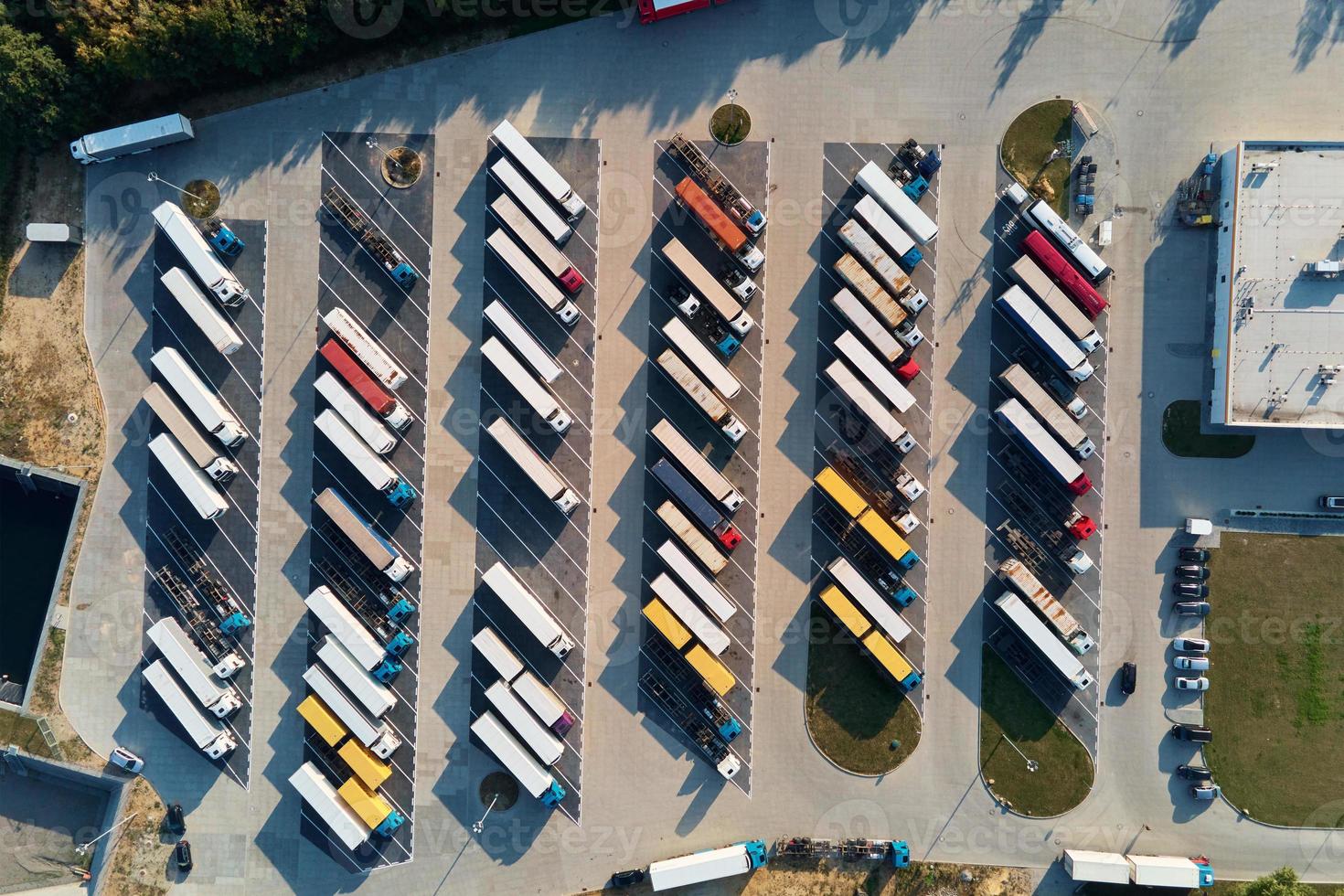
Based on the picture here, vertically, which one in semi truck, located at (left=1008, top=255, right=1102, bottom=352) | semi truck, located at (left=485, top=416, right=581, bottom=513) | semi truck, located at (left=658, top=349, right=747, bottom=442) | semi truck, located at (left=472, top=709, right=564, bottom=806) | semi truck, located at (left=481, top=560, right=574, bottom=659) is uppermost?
semi truck, located at (left=1008, top=255, right=1102, bottom=352)

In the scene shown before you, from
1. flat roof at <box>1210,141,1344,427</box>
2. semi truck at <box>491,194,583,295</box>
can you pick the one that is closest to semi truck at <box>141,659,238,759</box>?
semi truck at <box>491,194,583,295</box>

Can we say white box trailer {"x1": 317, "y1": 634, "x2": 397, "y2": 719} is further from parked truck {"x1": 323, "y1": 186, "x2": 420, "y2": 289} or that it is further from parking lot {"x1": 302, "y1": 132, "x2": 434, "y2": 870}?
parked truck {"x1": 323, "y1": 186, "x2": 420, "y2": 289}

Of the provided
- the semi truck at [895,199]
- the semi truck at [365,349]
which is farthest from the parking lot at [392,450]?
the semi truck at [895,199]

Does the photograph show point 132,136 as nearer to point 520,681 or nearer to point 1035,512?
point 520,681

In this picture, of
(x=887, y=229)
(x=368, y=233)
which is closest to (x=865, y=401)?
(x=887, y=229)

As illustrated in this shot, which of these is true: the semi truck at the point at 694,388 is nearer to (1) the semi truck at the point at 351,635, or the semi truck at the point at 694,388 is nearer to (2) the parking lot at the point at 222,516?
(1) the semi truck at the point at 351,635

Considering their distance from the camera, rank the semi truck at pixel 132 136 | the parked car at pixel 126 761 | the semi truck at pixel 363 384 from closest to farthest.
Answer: the semi truck at pixel 363 384 < the semi truck at pixel 132 136 < the parked car at pixel 126 761
